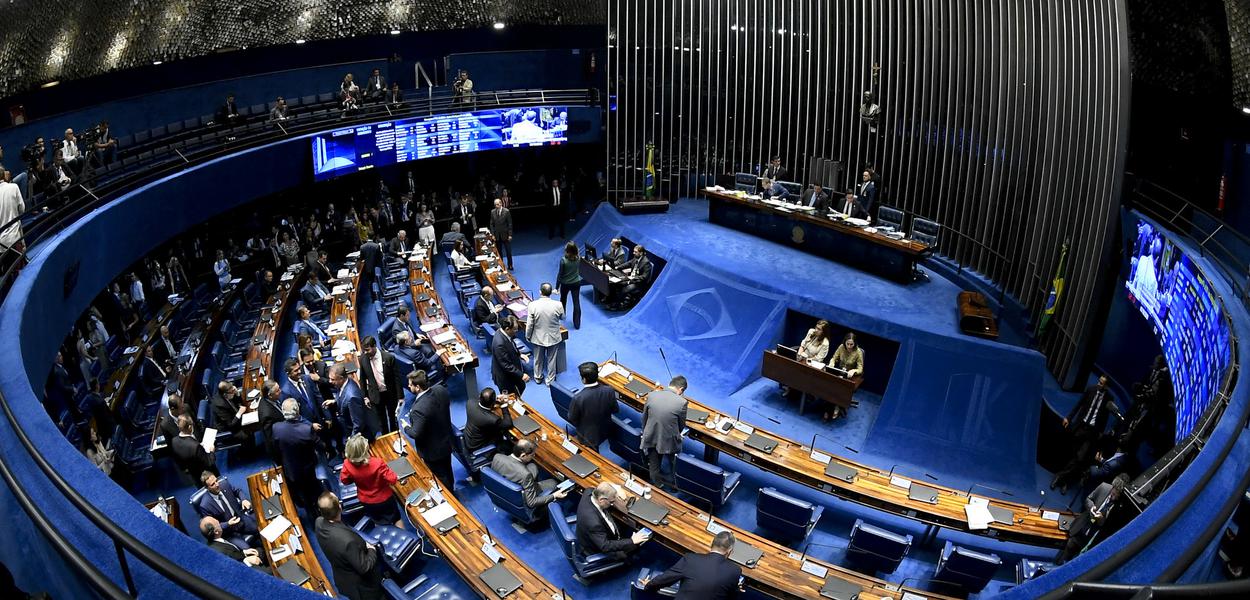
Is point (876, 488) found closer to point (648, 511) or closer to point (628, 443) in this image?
point (648, 511)

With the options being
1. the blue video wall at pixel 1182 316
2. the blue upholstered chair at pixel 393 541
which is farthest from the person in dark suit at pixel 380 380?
the blue video wall at pixel 1182 316

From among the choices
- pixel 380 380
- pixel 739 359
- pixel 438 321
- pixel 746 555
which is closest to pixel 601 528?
pixel 746 555

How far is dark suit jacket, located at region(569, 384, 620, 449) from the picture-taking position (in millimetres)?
9289

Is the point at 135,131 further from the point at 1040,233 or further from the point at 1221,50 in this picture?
the point at 1221,50

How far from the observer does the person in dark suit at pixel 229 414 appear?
9.98 m

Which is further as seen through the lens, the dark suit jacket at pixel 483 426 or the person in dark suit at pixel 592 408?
the person in dark suit at pixel 592 408

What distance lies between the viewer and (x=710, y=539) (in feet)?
25.4

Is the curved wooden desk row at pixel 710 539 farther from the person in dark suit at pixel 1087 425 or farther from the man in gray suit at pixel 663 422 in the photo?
the person in dark suit at pixel 1087 425

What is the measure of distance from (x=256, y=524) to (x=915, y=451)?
26.4 ft

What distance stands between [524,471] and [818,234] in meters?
8.68

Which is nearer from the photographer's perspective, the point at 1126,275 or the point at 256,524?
the point at 256,524

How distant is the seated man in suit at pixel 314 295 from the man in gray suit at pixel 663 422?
24.3 ft

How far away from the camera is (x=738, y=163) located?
61.7 ft

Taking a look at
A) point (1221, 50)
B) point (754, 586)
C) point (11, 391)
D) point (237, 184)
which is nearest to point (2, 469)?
point (11, 391)
